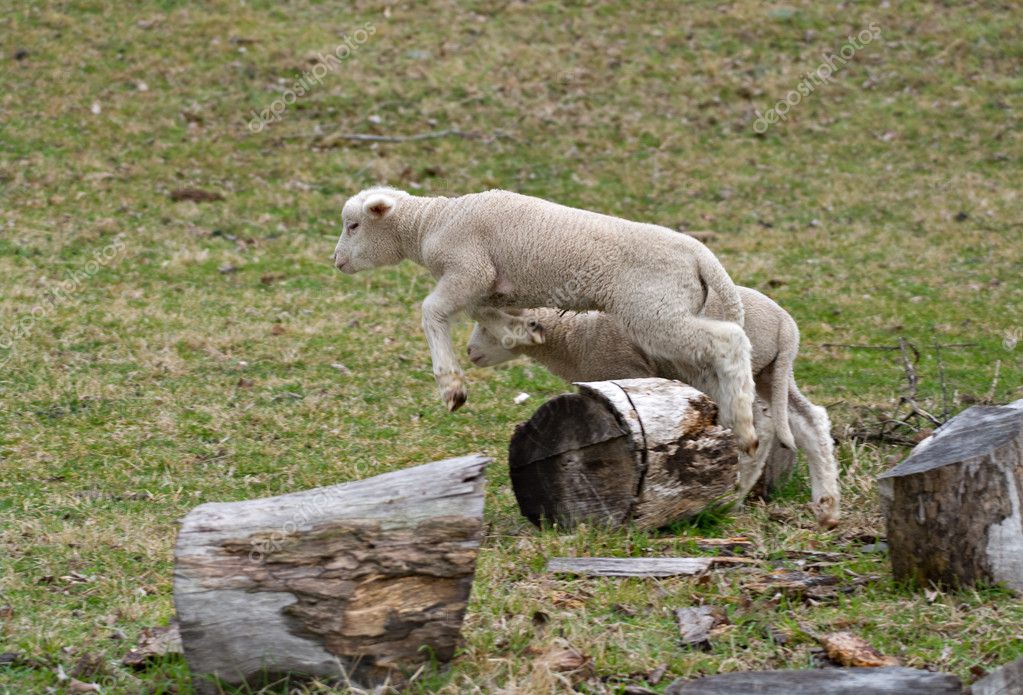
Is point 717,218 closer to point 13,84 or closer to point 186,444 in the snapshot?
point 186,444

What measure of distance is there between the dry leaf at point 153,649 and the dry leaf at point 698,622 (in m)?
1.86

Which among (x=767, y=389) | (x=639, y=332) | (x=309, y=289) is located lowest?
(x=309, y=289)

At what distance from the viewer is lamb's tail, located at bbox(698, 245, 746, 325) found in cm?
634

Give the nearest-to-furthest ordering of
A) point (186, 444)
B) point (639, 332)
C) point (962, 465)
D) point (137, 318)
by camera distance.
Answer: point (962, 465)
point (639, 332)
point (186, 444)
point (137, 318)

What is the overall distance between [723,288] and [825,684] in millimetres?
2875

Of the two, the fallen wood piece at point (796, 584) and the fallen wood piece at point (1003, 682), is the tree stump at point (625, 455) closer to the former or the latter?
the fallen wood piece at point (796, 584)

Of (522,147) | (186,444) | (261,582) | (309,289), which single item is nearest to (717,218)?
(522,147)

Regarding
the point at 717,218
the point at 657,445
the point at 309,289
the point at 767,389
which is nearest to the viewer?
the point at 657,445

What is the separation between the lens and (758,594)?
4.96 metres

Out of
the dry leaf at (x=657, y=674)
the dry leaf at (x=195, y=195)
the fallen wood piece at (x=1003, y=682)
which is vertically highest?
the fallen wood piece at (x=1003, y=682)

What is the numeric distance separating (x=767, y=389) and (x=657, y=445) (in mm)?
1518

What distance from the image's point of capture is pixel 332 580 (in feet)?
13.1

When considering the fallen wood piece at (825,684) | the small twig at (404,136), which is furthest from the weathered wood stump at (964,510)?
the small twig at (404,136)

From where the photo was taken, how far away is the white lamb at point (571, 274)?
20.5 ft
